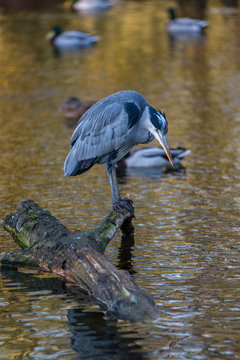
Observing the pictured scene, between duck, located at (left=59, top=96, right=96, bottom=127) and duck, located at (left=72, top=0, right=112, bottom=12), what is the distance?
22814 millimetres

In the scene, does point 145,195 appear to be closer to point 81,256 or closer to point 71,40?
point 81,256

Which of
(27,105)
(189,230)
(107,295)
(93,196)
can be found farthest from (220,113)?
(107,295)

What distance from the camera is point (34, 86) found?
21984 mm

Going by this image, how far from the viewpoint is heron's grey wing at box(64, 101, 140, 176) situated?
30.9 feet

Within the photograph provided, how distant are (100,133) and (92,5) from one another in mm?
31943

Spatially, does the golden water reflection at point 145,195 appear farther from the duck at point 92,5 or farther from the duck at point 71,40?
the duck at point 92,5

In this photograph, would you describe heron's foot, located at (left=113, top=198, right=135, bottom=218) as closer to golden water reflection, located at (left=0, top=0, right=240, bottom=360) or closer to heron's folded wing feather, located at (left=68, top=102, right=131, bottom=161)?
golden water reflection, located at (left=0, top=0, right=240, bottom=360)

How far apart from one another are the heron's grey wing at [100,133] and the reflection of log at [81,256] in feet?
2.43

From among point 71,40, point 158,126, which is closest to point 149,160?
point 158,126

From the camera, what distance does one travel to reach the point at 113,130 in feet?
31.1

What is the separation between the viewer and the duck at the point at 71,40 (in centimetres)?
2922

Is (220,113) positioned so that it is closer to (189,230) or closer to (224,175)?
(224,175)

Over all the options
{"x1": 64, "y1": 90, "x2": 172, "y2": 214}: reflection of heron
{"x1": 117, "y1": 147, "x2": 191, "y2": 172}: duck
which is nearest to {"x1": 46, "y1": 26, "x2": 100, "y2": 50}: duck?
{"x1": 117, "y1": 147, "x2": 191, "y2": 172}: duck

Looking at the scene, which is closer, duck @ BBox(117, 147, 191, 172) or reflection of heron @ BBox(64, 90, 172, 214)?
reflection of heron @ BBox(64, 90, 172, 214)
